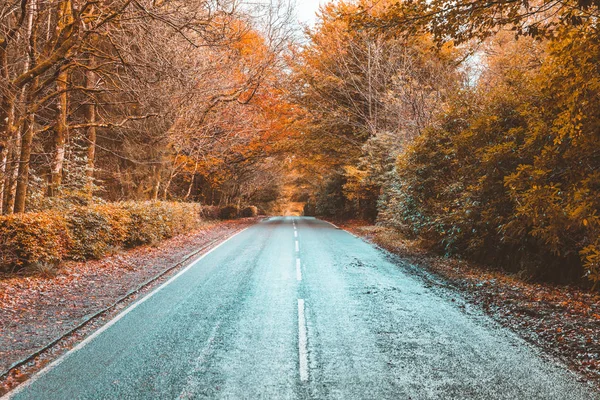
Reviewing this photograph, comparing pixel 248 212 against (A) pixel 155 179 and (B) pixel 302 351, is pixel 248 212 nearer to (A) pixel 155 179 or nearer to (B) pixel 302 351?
(A) pixel 155 179

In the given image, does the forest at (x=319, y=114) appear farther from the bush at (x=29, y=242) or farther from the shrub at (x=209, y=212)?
the shrub at (x=209, y=212)

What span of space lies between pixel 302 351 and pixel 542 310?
14.3 ft

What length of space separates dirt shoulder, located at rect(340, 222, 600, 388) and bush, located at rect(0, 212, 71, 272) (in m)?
9.10

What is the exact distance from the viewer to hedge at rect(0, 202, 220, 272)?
8570mm

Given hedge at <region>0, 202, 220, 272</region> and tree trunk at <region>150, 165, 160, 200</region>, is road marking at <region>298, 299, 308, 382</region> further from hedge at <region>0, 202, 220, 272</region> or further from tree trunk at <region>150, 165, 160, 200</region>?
tree trunk at <region>150, 165, 160, 200</region>

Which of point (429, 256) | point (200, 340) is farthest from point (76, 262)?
point (429, 256)

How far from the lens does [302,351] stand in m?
5.11

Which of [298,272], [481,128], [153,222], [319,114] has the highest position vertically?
[319,114]

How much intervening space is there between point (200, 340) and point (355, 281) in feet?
15.0

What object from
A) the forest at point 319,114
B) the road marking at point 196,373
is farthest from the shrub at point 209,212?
the road marking at point 196,373

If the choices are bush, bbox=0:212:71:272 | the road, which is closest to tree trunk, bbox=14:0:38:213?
bush, bbox=0:212:71:272

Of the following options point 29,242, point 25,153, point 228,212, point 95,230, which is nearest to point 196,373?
point 29,242

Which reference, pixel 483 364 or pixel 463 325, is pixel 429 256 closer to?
pixel 463 325

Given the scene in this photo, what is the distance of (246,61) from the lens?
65.0ft
